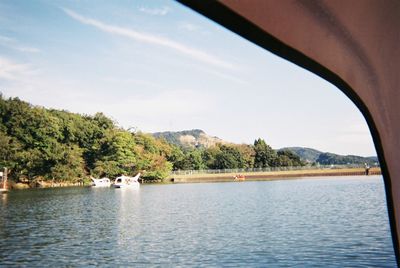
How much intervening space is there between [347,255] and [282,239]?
2880 mm

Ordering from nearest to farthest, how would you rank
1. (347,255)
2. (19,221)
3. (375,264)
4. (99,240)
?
(375,264) → (347,255) → (99,240) → (19,221)

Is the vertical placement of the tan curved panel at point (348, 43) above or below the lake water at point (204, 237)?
above

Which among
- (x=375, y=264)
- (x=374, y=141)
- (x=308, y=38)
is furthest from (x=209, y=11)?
(x=375, y=264)

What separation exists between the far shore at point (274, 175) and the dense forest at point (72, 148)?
3.47 metres

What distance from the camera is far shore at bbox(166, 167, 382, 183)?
6600 centimetres

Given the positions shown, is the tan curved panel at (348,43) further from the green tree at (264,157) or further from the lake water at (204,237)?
the green tree at (264,157)

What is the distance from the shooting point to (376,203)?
24328mm

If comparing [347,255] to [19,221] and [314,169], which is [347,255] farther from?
[314,169]

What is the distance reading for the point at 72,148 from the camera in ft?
185

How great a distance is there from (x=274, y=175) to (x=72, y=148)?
32207 millimetres

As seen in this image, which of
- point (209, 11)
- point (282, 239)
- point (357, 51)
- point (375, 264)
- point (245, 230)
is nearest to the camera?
point (209, 11)

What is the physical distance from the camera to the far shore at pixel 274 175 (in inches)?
2598

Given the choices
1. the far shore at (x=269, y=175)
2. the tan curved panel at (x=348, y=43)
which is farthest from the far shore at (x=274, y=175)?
the tan curved panel at (x=348, y=43)

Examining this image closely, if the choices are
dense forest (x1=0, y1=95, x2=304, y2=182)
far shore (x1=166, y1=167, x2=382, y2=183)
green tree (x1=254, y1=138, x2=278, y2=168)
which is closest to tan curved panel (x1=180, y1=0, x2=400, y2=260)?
dense forest (x1=0, y1=95, x2=304, y2=182)
